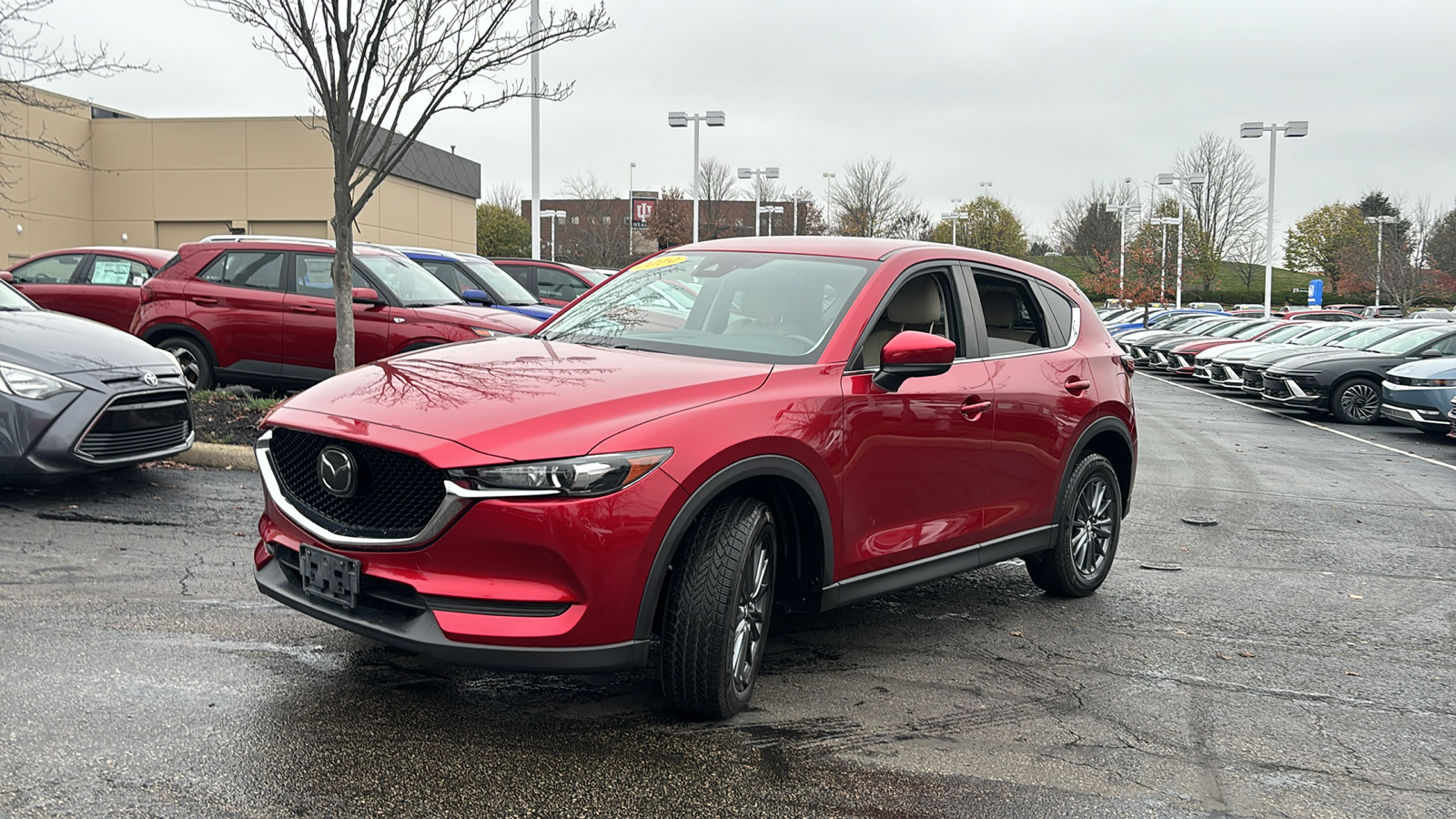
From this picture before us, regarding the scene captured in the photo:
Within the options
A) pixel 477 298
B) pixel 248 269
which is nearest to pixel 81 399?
pixel 248 269

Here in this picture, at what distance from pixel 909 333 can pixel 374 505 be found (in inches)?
81.6

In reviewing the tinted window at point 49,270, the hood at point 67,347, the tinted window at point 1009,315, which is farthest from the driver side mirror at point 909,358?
the tinted window at point 49,270

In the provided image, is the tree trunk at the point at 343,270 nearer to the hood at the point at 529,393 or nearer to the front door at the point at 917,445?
the hood at the point at 529,393

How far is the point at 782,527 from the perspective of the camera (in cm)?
428

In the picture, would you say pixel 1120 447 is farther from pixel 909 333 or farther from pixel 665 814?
pixel 665 814

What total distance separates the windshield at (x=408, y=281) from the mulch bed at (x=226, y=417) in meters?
1.70

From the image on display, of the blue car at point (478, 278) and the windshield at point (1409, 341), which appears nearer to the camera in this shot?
the blue car at point (478, 278)

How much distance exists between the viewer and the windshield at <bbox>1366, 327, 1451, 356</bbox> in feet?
61.8

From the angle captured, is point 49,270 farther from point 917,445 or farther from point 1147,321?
point 1147,321

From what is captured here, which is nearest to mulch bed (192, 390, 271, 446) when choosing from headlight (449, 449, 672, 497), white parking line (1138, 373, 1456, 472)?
headlight (449, 449, 672, 497)

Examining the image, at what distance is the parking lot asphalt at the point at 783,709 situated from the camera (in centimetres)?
344

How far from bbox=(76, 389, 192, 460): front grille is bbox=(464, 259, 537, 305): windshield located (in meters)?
6.95

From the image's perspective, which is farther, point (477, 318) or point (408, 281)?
point (408, 281)

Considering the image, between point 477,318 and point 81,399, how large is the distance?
466cm
